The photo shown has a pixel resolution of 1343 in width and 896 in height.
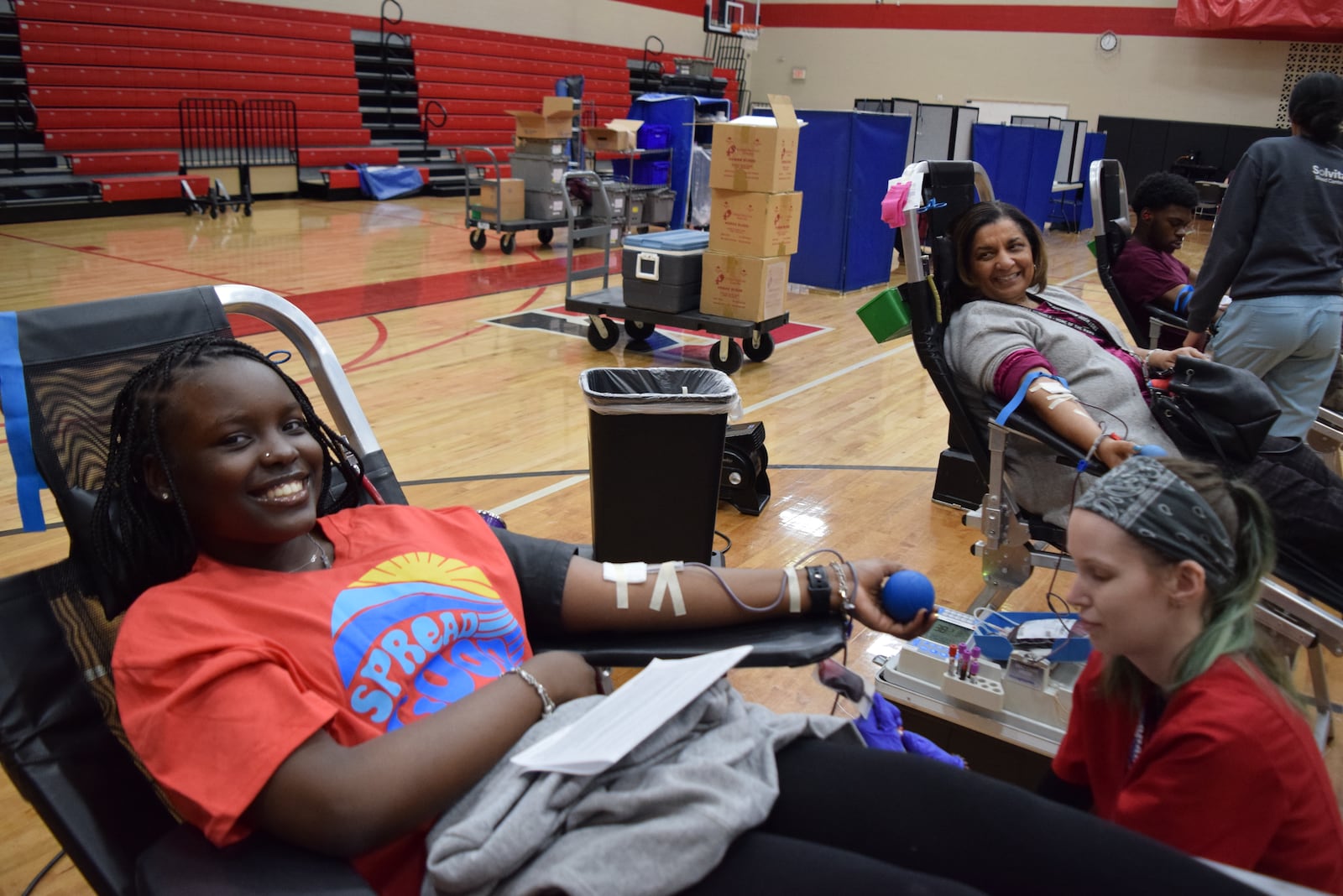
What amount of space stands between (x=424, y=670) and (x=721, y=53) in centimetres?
1981

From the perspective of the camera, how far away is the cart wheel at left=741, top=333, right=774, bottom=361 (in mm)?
5539

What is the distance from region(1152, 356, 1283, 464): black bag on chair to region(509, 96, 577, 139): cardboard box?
6.97 m

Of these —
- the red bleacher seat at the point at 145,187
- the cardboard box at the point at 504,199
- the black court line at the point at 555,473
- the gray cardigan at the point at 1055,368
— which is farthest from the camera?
the red bleacher seat at the point at 145,187

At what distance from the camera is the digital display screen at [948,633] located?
2068 mm

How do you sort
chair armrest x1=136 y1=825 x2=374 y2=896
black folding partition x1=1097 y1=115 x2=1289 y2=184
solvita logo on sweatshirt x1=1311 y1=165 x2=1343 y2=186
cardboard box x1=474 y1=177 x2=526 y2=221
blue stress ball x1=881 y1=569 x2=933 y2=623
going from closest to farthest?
1. chair armrest x1=136 y1=825 x2=374 y2=896
2. blue stress ball x1=881 y1=569 x2=933 y2=623
3. solvita logo on sweatshirt x1=1311 y1=165 x2=1343 y2=186
4. cardboard box x1=474 y1=177 x2=526 y2=221
5. black folding partition x1=1097 y1=115 x2=1289 y2=184

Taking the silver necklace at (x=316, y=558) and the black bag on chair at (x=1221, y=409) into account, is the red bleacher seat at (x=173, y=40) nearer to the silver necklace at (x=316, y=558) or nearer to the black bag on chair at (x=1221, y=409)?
the silver necklace at (x=316, y=558)

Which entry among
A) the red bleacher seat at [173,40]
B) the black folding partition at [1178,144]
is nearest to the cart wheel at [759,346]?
the red bleacher seat at [173,40]

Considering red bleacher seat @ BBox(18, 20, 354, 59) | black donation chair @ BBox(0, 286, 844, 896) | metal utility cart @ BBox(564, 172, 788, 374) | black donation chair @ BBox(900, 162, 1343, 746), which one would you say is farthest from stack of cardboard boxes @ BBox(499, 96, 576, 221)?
black donation chair @ BBox(0, 286, 844, 896)

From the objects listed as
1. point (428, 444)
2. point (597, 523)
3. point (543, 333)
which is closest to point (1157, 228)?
point (597, 523)

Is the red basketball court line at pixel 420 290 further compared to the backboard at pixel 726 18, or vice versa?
the backboard at pixel 726 18

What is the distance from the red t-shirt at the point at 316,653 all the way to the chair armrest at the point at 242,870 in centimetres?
3

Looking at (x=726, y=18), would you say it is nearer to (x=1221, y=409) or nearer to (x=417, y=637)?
(x=1221, y=409)

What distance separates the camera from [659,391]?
274cm

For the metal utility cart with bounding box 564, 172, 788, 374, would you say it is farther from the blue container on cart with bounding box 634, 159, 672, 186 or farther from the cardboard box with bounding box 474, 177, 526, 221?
the blue container on cart with bounding box 634, 159, 672, 186
